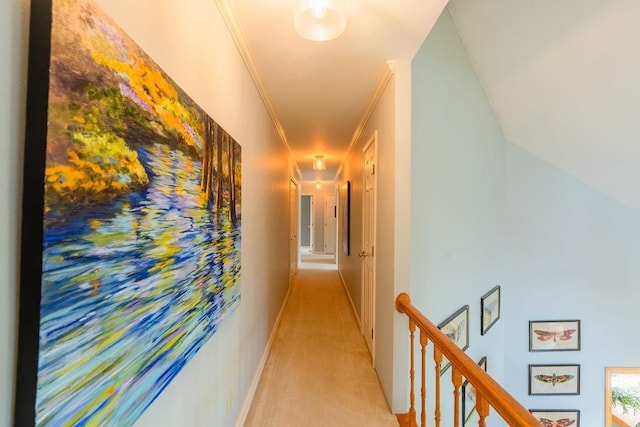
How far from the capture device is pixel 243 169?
1.72 m

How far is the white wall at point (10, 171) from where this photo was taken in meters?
0.42

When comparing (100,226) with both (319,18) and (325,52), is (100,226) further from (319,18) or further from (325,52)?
(325,52)

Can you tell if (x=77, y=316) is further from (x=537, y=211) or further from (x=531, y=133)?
(x=537, y=211)

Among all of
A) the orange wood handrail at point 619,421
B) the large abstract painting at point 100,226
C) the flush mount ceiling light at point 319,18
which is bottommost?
the orange wood handrail at point 619,421

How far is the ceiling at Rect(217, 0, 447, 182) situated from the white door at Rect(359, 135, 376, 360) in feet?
1.68

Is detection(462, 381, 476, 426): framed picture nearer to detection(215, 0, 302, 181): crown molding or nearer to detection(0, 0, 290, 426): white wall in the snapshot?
detection(0, 0, 290, 426): white wall

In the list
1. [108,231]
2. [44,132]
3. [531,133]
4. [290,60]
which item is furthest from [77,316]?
[531,133]

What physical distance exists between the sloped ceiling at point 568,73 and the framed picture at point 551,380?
2.09 m

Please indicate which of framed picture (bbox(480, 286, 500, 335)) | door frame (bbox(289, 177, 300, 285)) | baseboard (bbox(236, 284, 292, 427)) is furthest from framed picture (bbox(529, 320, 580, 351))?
door frame (bbox(289, 177, 300, 285))

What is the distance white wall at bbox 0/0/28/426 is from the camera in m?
0.42

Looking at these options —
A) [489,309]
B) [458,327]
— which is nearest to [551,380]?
[489,309]

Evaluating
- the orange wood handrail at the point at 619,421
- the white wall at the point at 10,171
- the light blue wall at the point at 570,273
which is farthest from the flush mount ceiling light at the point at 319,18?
the orange wood handrail at the point at 619,421

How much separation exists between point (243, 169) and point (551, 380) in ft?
13.8

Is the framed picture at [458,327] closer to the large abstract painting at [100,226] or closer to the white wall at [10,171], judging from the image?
the large abstract painting at [100,226]
